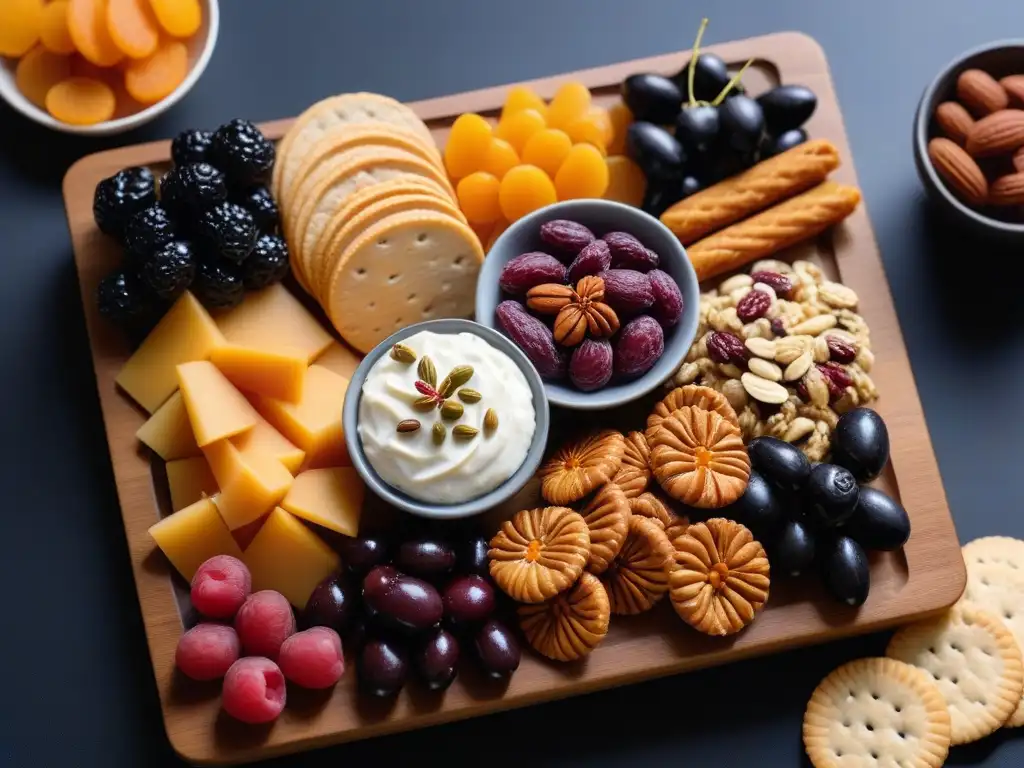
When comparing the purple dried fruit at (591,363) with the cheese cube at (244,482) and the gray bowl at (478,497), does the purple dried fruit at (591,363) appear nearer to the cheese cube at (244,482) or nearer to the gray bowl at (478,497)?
the gray bowl at (478,497)

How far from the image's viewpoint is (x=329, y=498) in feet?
5.58

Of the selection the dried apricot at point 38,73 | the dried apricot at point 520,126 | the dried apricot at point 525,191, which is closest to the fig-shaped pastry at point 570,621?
the dried apricot at point 525,191

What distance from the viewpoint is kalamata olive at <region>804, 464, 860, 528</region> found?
1.64 metres

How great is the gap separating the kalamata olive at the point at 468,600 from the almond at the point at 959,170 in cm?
101

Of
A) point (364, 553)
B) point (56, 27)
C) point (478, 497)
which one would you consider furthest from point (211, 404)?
point (56, 27)

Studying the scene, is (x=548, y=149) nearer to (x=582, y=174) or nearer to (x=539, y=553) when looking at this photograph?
(x=582, y=174)

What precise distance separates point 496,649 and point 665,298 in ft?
1.90

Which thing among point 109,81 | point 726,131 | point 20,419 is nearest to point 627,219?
point 726,131

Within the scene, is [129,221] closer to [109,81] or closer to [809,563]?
[109,81]

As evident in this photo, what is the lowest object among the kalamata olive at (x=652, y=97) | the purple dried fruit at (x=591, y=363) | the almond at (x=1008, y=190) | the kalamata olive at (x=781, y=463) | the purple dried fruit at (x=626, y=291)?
the kalamata olive at (x=781, y=463)

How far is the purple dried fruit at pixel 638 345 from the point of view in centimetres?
167

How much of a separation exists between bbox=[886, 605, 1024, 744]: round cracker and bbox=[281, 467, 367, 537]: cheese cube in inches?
34.7

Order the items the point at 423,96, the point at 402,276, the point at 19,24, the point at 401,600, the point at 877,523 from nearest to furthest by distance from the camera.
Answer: the point at 401,600 → the point at 877,523 → the point at 402,276 → the point at 19,24 → the point at 423,96

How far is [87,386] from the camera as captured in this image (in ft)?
6.37
